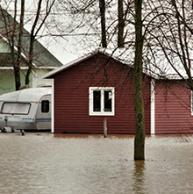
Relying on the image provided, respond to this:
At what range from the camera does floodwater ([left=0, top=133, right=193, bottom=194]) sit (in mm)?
16969

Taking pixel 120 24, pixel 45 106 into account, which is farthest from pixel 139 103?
pixel 45 106

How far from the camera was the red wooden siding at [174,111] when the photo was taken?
41.7m

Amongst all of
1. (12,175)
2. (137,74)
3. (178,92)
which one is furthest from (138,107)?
(178,92)

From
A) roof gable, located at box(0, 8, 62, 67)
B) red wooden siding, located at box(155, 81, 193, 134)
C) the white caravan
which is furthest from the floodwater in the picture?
roof gable, located at box(0, 8, 62, 67)

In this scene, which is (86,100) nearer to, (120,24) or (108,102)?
(108,102)

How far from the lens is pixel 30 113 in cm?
4547

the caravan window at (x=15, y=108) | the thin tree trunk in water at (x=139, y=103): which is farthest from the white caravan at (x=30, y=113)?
the thin tree trunk in water at (x=139, y=103)

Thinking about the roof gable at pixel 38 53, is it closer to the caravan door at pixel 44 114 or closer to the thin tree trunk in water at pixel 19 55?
the thin tree trunk in water at pixel 19 55

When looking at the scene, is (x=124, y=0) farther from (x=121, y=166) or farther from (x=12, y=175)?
(x=12, y=175)

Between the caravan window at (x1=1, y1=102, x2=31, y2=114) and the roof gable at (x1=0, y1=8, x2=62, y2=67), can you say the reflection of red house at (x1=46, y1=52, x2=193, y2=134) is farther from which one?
the roof gable at (x1=0, y1=8, x2=62, y2=67)

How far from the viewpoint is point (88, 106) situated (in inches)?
1674

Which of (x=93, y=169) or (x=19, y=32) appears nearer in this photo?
(x=93, y=169)

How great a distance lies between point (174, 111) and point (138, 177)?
2344 cm

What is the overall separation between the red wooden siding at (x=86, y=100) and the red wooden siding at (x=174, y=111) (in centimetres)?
69
